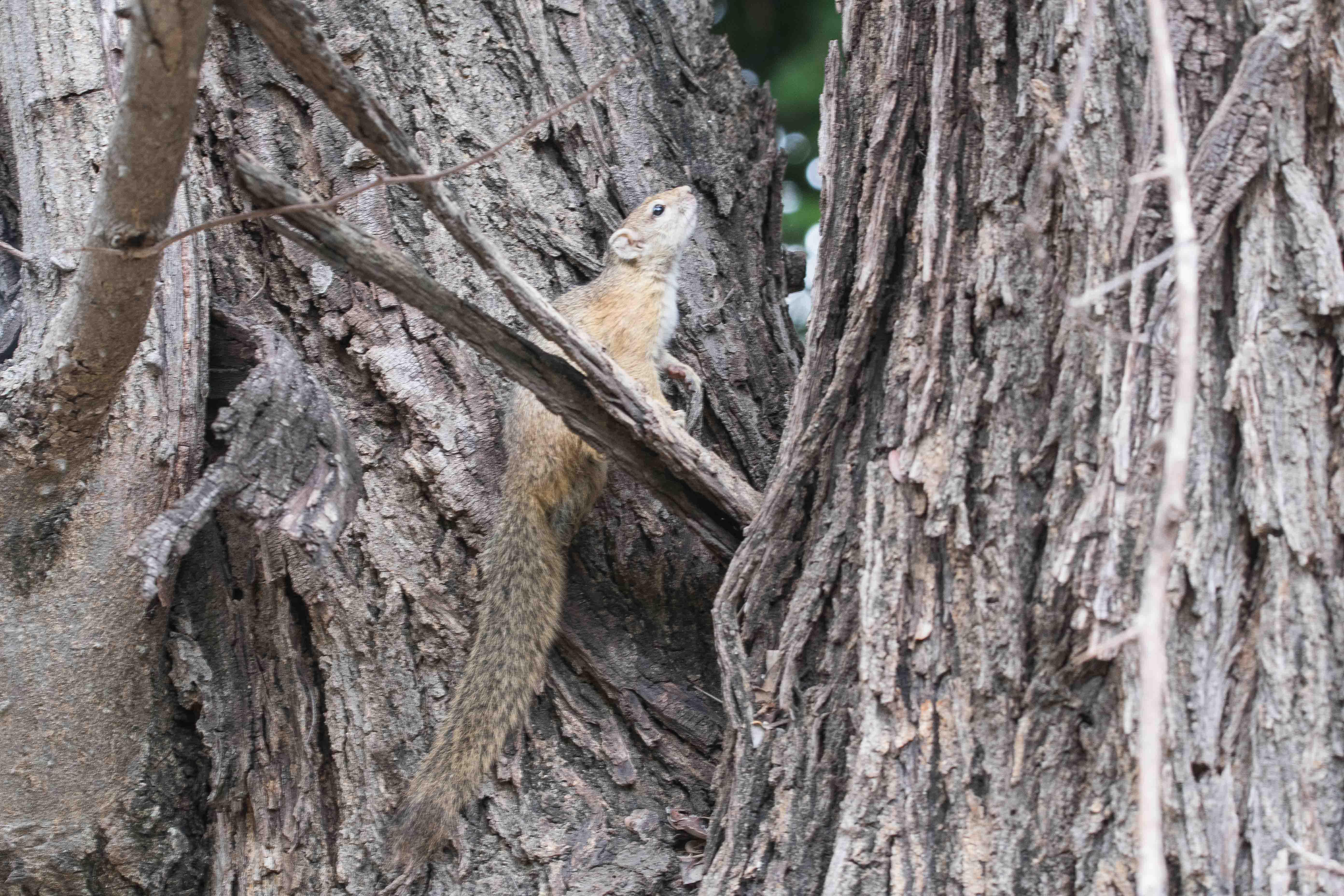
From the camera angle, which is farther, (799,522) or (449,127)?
(449,127)

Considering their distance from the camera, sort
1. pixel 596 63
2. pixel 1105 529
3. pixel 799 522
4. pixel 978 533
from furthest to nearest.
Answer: pixel 596 63 → pixel 799 522 → pixel 978 533 → pixel 1105 529

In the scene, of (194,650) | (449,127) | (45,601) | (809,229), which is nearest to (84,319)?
(45,601)

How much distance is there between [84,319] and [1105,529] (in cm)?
195

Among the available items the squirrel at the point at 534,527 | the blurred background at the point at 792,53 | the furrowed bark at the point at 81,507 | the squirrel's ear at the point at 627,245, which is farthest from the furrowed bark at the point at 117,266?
the blurred background at the point at 792,53

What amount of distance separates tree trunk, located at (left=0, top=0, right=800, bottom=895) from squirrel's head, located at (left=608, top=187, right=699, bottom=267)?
248mm

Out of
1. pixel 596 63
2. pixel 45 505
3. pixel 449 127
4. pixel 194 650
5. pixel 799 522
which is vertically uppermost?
pixel 596 63

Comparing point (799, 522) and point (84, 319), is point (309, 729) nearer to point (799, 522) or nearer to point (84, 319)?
point (84, 319)

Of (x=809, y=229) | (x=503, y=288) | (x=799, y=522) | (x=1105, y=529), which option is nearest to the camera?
(x=1105, y=529)

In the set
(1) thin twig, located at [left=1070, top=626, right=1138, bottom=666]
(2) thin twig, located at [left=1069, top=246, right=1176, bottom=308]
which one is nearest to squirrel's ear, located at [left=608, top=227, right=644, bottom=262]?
(2) thin twig, located at [left=1069, top=246, right=1176, bottom=308]

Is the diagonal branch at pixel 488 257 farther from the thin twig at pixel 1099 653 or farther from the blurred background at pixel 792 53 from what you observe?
the blurred background at pixel 792 53

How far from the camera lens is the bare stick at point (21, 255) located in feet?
A: 7.56

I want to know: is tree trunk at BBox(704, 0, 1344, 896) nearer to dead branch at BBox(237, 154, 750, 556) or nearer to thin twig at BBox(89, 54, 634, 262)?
dead branch at BBox(237, 154, 750, 556)

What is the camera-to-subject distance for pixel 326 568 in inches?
105

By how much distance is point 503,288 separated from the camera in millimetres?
2109
